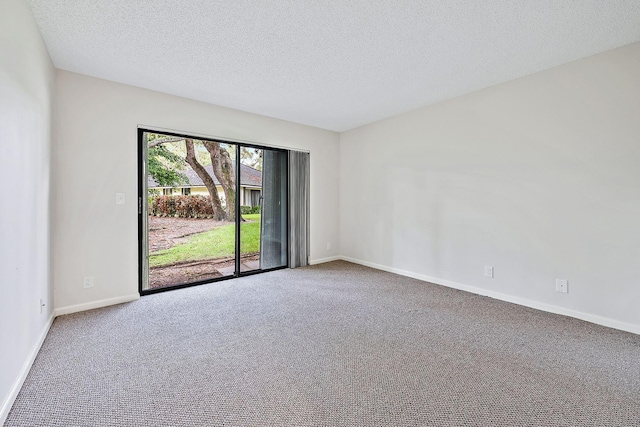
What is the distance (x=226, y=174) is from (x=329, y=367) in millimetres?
3075

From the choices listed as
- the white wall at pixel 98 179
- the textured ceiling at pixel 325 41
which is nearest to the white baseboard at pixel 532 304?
the textured ceiling at pixel 325 41

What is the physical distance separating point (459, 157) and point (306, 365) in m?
2.93

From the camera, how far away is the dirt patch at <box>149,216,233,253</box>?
11.5ft

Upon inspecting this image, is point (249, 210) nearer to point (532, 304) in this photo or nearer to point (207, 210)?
point (207, 210)

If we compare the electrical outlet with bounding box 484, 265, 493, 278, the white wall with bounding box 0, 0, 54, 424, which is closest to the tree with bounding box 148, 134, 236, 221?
the white wall with bounding box 0, 0, 54, 424

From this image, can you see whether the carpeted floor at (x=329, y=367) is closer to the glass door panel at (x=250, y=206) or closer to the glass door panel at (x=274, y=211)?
the glass door panel at (x=250, y=206)

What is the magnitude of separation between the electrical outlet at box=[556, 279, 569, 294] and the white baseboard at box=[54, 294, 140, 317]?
439 cm

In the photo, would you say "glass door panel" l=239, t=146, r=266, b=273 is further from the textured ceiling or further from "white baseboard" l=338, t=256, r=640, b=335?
"white baseboard" l=338, t=256, r=640, b=335

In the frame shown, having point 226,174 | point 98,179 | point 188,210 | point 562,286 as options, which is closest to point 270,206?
point 226,174

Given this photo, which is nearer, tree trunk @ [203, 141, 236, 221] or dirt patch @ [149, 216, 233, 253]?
dirt patch @ [149, 216, 233, 253]

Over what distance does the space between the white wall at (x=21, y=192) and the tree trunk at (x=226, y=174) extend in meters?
1.84

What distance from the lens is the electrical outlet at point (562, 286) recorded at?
2676mm

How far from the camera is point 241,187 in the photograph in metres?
4.06

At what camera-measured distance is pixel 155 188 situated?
11.4ft
